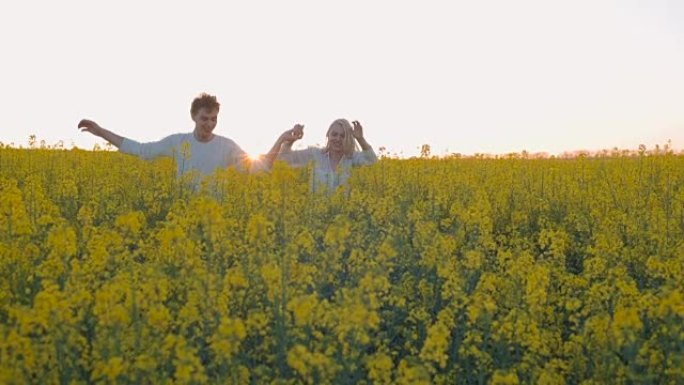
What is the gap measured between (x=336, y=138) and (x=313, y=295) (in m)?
5.28

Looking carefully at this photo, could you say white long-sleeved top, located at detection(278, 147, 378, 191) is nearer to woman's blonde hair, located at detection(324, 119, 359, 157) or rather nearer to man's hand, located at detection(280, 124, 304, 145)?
woman's blonde hair, located at detection(324, 119, 359, 157)

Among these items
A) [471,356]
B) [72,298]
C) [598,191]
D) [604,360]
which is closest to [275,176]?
[471,356]

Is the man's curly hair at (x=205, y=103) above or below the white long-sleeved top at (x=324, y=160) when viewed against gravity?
above

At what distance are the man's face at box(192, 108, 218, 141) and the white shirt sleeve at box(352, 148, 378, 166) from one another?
1.77 meters

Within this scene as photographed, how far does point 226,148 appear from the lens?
839 cm

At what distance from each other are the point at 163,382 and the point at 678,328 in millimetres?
2296

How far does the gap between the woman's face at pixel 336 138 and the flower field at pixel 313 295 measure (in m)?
1.55

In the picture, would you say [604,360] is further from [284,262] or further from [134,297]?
[134,297]

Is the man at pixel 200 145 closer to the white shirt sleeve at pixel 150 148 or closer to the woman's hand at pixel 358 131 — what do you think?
the white shirt sleeve at pixel 150 148

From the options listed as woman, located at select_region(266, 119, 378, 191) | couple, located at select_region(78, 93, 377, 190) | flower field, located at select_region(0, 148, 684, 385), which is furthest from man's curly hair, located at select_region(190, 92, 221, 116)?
flower field, located at select_region(0, 148, 684, 385)

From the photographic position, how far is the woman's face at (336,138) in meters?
8.45

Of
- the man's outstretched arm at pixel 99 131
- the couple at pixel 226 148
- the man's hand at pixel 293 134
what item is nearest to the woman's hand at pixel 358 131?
the couple at pixel 226 148

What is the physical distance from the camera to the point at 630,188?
7.65 m

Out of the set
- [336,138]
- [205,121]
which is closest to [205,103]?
[205,121]
